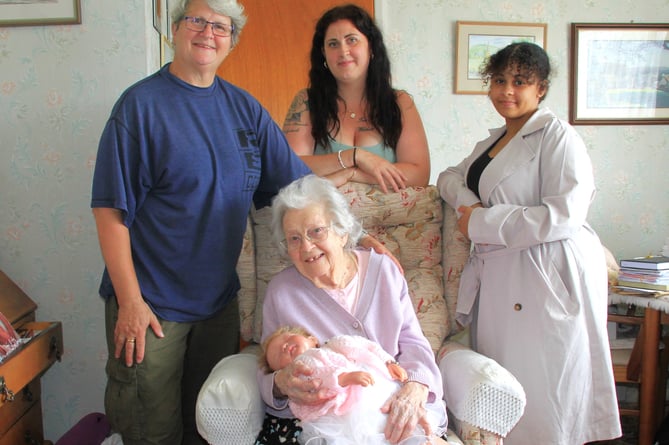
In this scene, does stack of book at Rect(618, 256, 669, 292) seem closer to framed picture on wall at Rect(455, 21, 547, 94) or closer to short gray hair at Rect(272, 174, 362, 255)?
framed picture on wall at Rect(455, 21, 547, 94)

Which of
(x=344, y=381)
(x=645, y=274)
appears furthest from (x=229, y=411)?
(x=645, y=274)

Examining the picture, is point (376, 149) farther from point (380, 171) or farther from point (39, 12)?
point (39, 12)

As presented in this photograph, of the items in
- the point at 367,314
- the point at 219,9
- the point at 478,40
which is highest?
the point at 478,40

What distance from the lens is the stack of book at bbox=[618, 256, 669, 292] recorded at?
7.18 feet

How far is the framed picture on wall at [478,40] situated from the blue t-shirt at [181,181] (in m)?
1.72

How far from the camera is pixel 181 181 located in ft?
4.71

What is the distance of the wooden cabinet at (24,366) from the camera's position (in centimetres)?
159

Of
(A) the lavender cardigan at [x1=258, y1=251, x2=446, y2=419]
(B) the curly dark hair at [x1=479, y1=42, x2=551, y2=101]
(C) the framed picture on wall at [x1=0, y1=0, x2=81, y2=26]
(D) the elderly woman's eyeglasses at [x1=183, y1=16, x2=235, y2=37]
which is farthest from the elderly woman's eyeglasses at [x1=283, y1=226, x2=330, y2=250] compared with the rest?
(C) the framed picture on wall at [x1=0, y1=0, x2=81, y2=26]

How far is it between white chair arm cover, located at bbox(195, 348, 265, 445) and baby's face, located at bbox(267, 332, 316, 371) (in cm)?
10

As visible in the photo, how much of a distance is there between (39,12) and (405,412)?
6.25 ft

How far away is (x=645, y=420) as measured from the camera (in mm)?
2143

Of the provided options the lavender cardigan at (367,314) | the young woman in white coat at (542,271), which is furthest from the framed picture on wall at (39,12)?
the young woman in white coat at (542,271)

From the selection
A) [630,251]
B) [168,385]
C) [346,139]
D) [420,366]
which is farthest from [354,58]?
[630,251]

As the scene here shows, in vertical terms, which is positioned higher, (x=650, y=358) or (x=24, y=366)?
(x=24, y=366)
